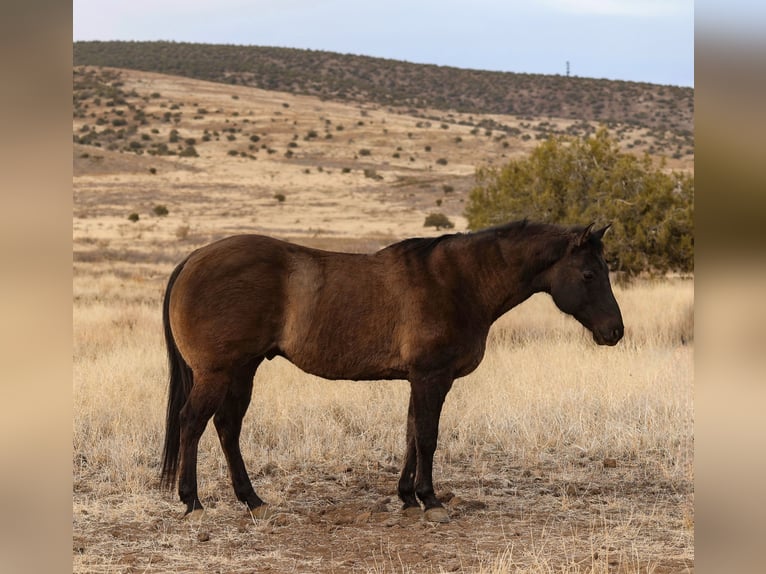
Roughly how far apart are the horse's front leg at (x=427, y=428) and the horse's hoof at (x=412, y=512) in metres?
0.14

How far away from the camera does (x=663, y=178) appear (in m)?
17.7

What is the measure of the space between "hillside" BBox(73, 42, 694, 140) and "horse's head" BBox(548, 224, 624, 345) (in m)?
77.1

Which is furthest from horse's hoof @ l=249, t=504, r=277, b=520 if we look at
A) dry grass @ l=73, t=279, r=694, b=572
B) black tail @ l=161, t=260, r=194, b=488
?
black tail @ l=161, t=260, r=194, b=488

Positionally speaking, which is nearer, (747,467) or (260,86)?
(747,467)

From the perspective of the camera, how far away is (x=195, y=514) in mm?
5785

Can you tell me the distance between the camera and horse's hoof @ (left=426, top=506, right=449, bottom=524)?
580 cm

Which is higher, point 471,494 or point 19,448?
point 19,448

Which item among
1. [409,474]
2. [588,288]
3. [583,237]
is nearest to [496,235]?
[583,237]

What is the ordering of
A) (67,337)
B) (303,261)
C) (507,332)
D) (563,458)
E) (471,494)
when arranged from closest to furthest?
(67,337)
(303,261)
(471,494)
(563,458)
(507,332)

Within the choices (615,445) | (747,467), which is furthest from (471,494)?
(747,467)

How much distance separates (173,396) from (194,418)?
1.50ft

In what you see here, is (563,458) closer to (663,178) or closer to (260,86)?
(663,178)

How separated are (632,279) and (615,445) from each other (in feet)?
34.7

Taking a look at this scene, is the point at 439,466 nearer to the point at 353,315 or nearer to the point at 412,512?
the point at 412,512
